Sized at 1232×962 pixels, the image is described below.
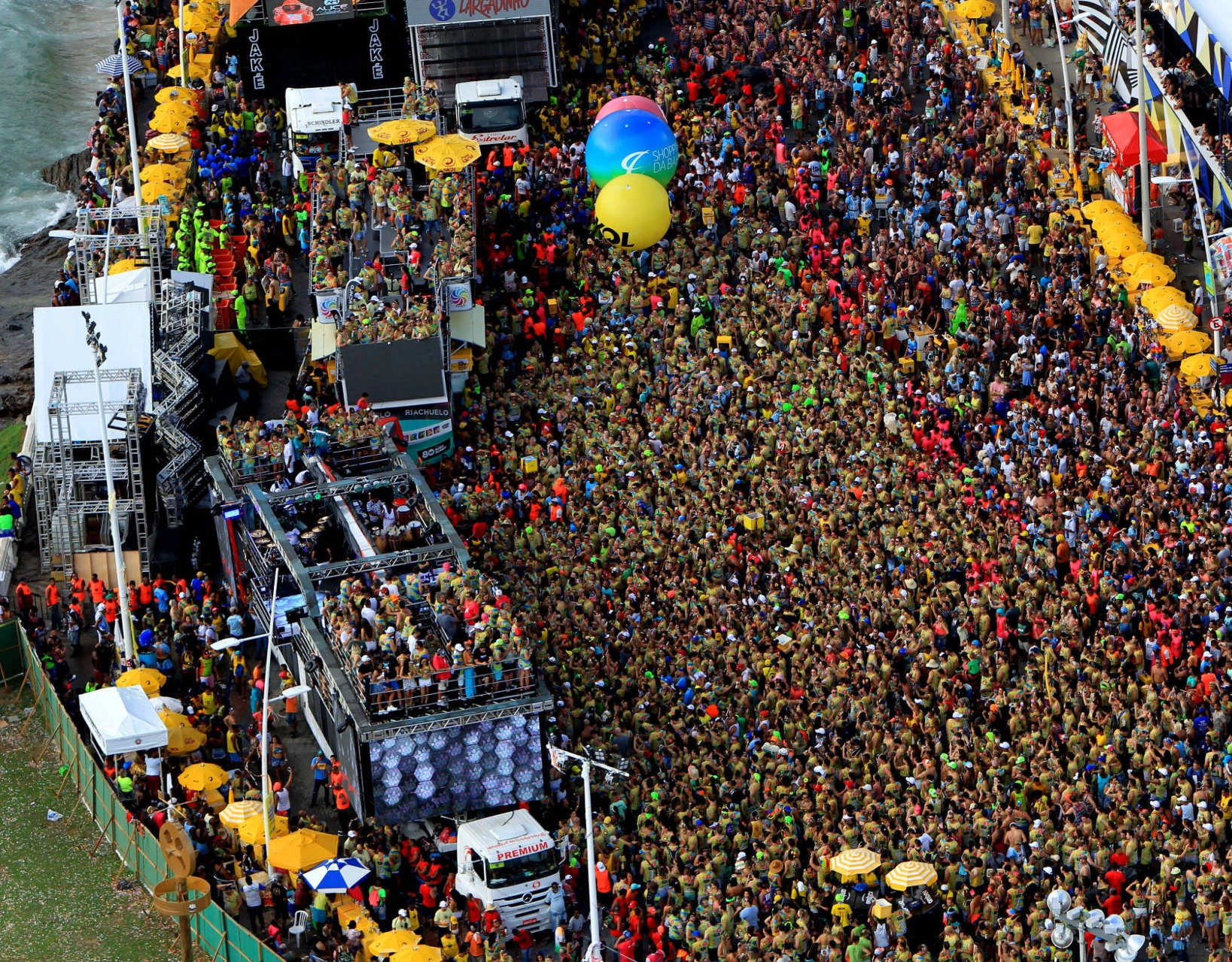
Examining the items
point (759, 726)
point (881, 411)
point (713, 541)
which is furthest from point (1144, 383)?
point (759, 726)

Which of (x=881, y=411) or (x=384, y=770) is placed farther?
(x=881, y=411)

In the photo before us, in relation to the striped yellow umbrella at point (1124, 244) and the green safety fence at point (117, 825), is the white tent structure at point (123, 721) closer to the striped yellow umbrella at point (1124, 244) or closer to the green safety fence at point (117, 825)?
the green safety fence at point (117, 825)

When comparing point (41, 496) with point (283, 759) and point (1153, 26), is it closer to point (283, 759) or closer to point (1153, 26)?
point (283, 759)

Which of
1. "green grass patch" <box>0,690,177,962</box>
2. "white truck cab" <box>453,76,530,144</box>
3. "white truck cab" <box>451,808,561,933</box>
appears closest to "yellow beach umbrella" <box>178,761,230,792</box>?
"green grass patch" <box>0,690,177,962</box>

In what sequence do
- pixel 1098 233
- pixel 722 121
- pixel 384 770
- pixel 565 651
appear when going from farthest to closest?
pixel 722 121 → pixel 1098 233 → pixel 565 651 → pixel 384 770

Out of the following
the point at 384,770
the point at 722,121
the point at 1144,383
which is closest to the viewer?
the point at 384,770

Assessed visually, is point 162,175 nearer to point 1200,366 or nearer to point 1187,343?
point 1187,343

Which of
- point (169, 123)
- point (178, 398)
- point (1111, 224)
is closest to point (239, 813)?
point (178, 398)

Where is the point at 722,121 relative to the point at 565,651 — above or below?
above
